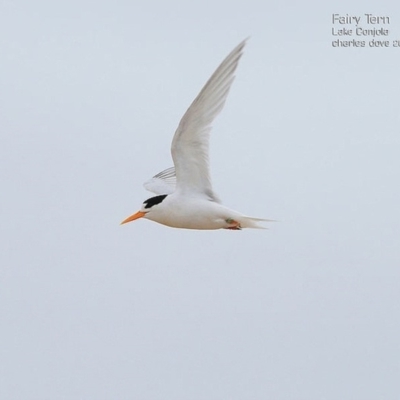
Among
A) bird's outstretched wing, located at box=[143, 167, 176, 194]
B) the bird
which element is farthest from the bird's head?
bird's outstretched wing, located at box=[143, 167, 176, 194]

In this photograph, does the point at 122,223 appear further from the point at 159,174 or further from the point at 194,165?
the point at 159,174

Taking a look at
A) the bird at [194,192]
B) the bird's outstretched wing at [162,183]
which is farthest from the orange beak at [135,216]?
the bird's outstretched wing at [162,183]

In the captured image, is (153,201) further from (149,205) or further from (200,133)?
(200,133)

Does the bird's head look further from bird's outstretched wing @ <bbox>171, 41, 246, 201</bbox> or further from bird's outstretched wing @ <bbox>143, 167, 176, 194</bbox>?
bird's outstretched wing @ <bbox>143, 167, 176, 194</bbox>

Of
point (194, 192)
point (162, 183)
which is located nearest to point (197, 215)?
point (194, 192)

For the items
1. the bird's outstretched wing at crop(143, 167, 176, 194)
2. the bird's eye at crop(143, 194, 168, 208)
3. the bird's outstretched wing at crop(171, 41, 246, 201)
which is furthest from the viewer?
the bird's outstretched wing at crop(143, 167, 176, 194)

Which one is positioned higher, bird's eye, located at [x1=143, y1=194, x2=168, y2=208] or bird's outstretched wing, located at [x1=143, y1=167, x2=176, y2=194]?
bird's outstretched wing, located at [x1=143, y1=167, x2=176, y2=194]

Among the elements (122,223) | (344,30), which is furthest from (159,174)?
(344,30)

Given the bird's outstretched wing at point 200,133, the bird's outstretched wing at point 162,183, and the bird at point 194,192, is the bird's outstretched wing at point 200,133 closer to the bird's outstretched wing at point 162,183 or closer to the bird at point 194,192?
the bird at point 194,192
